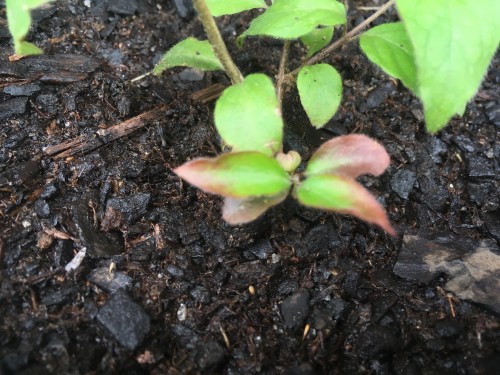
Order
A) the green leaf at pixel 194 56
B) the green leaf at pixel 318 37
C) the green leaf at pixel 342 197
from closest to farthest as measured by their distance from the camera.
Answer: the green leaf at pixel 342 197, the green leaf at pixel 194 56, the green leaf at pixel 318 37

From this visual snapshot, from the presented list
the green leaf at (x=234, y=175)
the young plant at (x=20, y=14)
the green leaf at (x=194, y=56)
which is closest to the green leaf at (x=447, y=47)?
the green leaf at (x=234, y=175)

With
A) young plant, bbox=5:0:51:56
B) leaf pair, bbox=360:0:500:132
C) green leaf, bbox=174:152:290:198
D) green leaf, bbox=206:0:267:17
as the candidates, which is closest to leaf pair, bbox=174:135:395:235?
green leaf, bbox=174:152:290:198

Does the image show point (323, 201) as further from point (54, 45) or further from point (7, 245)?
point (54, 45)

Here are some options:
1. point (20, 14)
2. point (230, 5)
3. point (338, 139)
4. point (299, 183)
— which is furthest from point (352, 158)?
point (20, 14)

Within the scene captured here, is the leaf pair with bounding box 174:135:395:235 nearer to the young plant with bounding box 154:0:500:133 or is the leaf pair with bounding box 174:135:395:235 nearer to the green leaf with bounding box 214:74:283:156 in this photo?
the green leaf with bounding box 214:74:283:156

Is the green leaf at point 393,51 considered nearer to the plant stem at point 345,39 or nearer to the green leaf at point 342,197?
the plant stem at point 345,39
